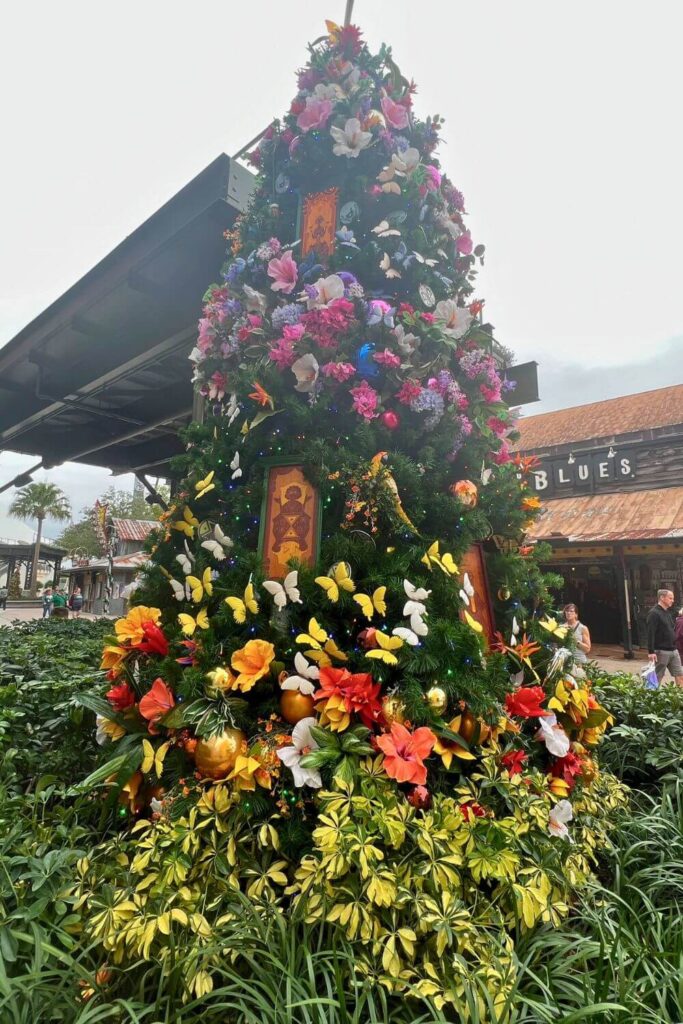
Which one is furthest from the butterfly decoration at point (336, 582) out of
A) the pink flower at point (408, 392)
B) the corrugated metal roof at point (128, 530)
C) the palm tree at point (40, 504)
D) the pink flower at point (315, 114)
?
the palm tree at point (40, 504)

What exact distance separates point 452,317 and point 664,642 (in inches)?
235

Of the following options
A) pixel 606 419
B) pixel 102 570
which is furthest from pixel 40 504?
pixel 606 419

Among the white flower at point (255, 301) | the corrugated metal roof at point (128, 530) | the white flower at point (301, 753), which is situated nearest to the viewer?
the white flower at point (301, 753)

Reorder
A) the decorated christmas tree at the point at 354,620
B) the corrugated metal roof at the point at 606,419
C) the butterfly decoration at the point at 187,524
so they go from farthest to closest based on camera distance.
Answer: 1. the corrugated metal roof at the point at 606,419
2. the butterfly decoration at the point at 187,524
3. the decorated christmas tree at the point at 354,620

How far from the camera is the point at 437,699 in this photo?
5.07 feet

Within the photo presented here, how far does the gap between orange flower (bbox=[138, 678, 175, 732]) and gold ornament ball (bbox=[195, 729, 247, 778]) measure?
0.75 ft

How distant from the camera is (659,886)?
5.10 feet

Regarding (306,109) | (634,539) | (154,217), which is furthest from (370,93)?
(634,539)

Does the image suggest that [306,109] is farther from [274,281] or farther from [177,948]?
[177,948]

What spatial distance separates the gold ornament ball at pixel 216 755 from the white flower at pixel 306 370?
1254 mm

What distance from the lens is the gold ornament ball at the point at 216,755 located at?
1474mm

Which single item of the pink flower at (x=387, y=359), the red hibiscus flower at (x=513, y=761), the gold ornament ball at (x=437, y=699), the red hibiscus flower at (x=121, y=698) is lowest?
the red hibiscus flower at (x=513, y=761)

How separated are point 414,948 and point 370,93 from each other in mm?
3039

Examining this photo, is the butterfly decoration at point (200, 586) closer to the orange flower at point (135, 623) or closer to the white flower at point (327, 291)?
the orange flower at point (135, 623)
